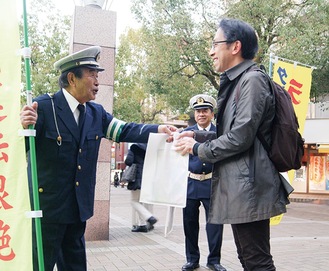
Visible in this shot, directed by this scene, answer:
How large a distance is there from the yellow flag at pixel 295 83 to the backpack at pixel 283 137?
138 inches

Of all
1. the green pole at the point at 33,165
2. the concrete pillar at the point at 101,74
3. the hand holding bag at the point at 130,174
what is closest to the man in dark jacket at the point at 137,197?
the hand holding bag at the point at 130,174

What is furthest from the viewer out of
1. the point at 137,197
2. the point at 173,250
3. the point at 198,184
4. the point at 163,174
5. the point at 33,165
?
the point at 137,197

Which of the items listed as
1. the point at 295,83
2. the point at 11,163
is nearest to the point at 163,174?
the point at 11,163

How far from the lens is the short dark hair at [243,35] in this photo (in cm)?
264

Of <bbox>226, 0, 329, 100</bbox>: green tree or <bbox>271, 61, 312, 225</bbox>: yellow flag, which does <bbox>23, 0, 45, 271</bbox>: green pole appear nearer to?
<bbox>271, 61, 312, 225</bbox>: yellow flag

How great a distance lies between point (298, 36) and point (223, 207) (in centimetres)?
1070

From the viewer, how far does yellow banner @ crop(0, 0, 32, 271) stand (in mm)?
2148

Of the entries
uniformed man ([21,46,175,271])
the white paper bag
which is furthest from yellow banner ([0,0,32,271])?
the white paper bag

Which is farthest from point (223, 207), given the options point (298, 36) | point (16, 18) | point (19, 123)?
point (298, 36)

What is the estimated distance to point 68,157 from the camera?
2723mm

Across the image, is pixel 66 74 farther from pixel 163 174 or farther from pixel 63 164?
pixel 163 174

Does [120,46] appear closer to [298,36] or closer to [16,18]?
[298,36]

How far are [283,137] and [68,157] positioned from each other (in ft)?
4.61

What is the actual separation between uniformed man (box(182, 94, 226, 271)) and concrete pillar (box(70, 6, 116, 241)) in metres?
2.10
